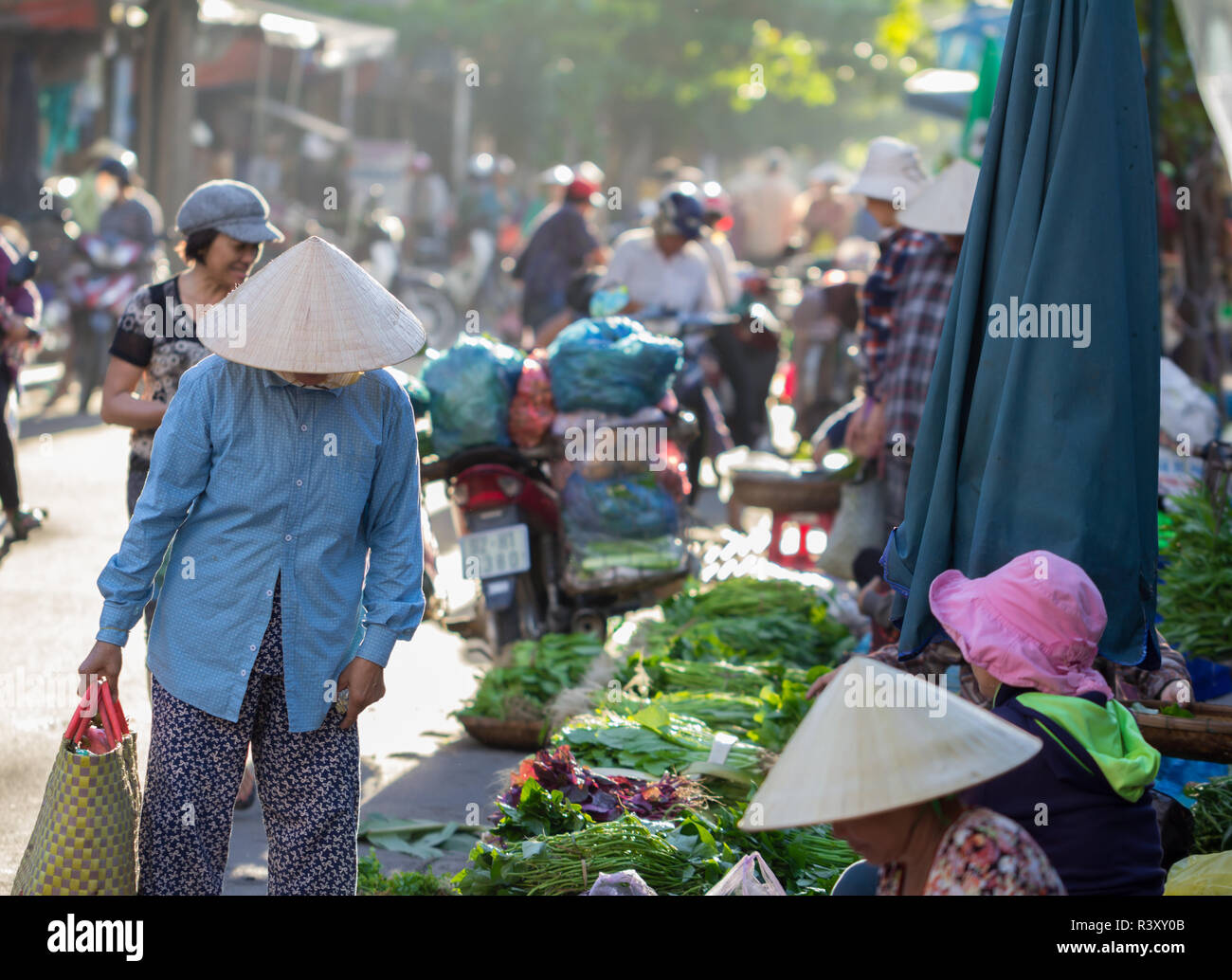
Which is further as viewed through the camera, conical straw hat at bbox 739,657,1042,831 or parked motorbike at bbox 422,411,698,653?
parked motorbike at bbox 422,411,698,653

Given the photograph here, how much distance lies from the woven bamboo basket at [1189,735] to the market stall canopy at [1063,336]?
7.7 inches

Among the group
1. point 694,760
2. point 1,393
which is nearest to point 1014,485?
point 694,760

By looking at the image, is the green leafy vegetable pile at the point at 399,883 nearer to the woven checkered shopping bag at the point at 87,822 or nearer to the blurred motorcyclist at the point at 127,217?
the woven checkered shopping bag at the point at 87,822

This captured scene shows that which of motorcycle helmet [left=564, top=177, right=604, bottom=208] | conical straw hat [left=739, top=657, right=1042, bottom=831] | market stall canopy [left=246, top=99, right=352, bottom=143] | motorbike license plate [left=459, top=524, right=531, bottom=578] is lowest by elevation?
motorbike license plate [left=459, top=524, right=531, bottom=578]

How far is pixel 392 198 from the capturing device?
29.2m

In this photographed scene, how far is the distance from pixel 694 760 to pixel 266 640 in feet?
5.64

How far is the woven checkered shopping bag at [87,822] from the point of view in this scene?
3400 mm

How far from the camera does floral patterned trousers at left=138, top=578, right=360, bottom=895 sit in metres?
3.61

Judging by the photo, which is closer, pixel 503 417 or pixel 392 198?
pixel 503 417

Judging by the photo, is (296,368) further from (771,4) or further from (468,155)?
(771,4)

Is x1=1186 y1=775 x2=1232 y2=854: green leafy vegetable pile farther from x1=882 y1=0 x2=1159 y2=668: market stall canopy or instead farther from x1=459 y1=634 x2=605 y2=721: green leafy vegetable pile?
x1=459 y1=634 x2=605 y2=721: green leafy vegetable pile

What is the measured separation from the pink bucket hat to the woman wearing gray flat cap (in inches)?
102

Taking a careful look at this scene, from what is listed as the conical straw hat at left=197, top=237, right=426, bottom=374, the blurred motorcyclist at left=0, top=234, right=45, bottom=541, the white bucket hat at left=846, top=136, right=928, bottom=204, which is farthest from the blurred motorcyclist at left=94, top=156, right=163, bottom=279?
the conical straw hat at left=197, top=237, right=426, bottom=374

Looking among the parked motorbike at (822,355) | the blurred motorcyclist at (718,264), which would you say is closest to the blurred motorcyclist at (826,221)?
the parked motorbike at (822,355)
